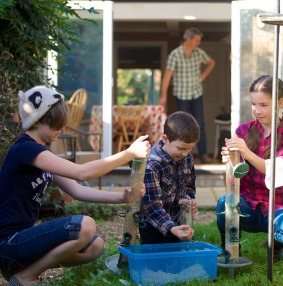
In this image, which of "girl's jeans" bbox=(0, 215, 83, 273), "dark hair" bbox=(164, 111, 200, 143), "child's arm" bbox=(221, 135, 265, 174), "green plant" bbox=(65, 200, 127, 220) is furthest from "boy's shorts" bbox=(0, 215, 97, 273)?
"green plant" bbox=(65, 200, 127, 220)

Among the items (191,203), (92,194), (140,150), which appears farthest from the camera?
(191,203)

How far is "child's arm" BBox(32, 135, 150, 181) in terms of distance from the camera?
306 centimetres

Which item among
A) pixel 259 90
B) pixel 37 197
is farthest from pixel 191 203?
pixel 37 197

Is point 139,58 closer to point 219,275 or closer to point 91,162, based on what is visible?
point 219,275

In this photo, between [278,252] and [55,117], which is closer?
[55,117]

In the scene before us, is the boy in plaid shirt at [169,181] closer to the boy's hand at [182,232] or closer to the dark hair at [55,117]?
the boy's hand at [182,232]

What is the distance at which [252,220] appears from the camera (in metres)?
4.00

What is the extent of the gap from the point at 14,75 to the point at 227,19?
4.91 metres

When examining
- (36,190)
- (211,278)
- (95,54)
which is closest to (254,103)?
(211,278)

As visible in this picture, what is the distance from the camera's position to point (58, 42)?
15.5 feet

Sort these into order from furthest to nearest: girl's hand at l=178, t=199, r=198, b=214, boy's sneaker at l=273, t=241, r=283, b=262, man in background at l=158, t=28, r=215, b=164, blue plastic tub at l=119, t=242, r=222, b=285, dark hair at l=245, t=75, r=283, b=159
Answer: man in background at l=158, t=28, r=215, b=164 → boy's sneaker at l=273, t=241, r=283, b=262 → dark hair at l=245, t=75, r=283, b=159 → girl's hand at l=178, t=199, r=198, b=214 → blue plastic tub at l=119, t=242, r=222, b=285

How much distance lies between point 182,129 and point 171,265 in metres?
0.70

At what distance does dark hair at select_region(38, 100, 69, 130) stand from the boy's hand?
0.77m

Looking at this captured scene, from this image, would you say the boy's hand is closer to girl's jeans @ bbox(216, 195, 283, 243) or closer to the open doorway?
girl's jeans @ bbox(216, 195, 283, 243)
